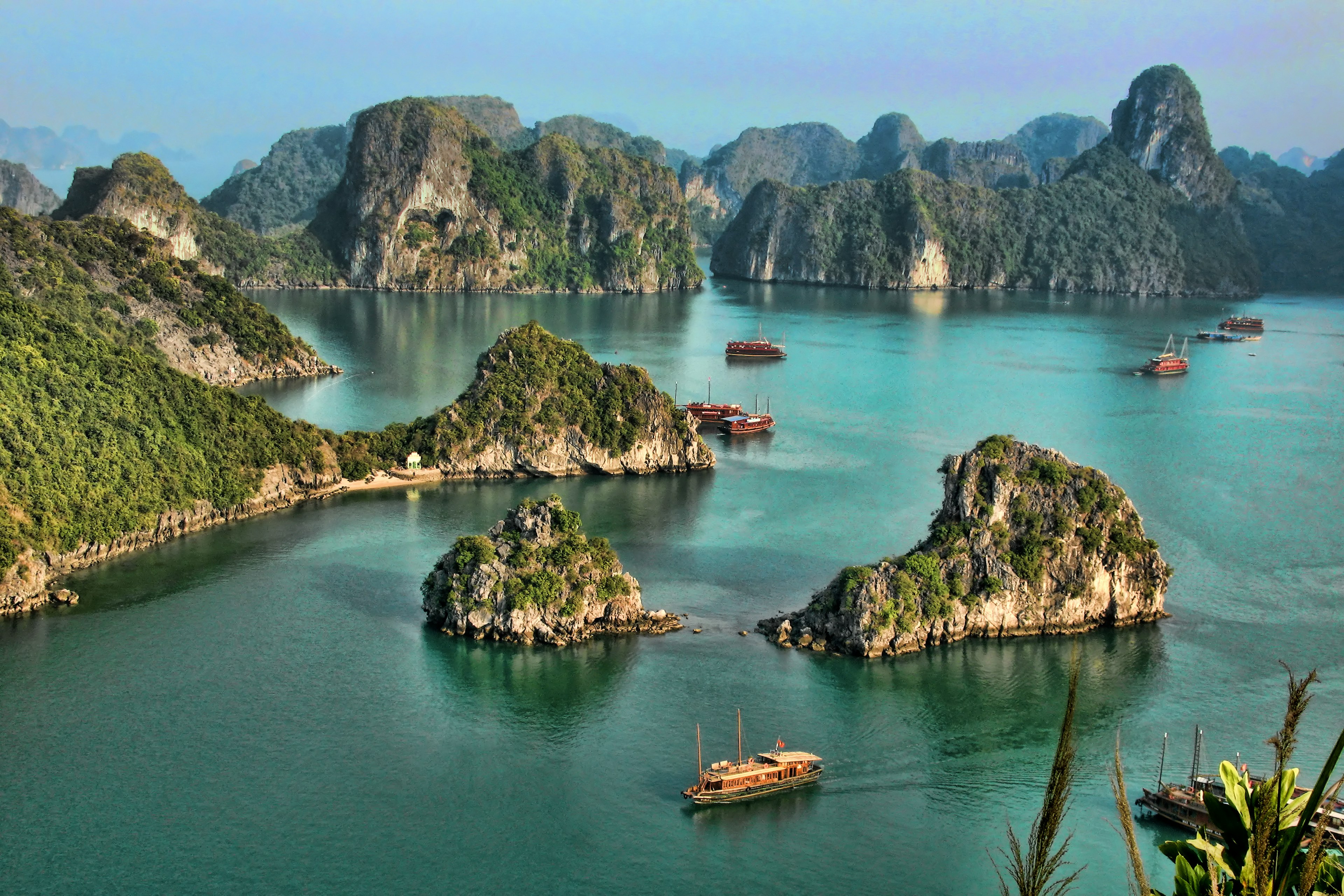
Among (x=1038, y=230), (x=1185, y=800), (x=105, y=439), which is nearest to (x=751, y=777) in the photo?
(x=1185, y=800)

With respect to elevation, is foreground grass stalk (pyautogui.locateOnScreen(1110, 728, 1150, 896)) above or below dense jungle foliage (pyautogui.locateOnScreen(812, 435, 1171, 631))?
above

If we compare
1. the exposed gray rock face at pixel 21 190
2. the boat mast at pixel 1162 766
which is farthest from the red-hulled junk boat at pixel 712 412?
the exposed gray rock face at pixel 21 190

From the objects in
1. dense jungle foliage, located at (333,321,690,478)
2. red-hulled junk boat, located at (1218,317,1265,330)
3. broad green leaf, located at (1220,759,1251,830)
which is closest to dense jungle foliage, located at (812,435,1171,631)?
dense jungle foliage, located at (333,321,690,478)

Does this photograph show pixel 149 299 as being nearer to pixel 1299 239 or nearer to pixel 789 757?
pixel 789 757

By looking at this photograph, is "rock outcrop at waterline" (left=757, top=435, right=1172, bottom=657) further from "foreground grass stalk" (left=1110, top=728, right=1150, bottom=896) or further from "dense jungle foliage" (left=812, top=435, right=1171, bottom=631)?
"foreground grass stalk" (left=1110, top=728, right=1150, bottom=896)

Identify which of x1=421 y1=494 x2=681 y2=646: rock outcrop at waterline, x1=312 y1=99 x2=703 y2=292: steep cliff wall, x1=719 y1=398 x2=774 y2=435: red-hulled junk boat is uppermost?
x1=312 y1=99 x2=703 y2=292: steep cliff wall
